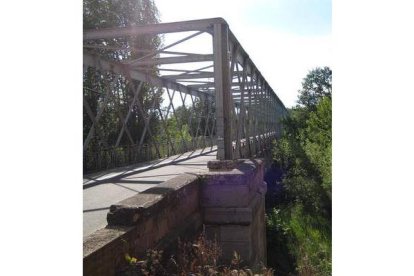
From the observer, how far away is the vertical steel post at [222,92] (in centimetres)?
681

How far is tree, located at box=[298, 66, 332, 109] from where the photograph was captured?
33.2 meters

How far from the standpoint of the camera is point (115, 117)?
39.6 ft

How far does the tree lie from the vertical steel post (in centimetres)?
2652

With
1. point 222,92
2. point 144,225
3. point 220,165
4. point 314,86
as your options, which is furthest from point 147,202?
point 314,86

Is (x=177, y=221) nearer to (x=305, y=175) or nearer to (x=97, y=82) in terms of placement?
(x=97, y=82)

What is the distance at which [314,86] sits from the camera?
3503cm

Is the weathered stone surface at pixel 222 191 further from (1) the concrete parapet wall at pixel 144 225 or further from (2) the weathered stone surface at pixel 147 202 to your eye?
(2) the weathered stone surface at pixel 147 202

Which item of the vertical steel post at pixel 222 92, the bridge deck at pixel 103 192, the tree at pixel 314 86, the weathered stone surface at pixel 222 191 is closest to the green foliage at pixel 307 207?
the weathered stone surface at pixel 222 191

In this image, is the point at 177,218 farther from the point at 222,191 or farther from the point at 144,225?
the point at 222,191

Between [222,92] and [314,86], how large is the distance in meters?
30.1

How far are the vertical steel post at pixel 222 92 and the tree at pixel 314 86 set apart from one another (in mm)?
26515
